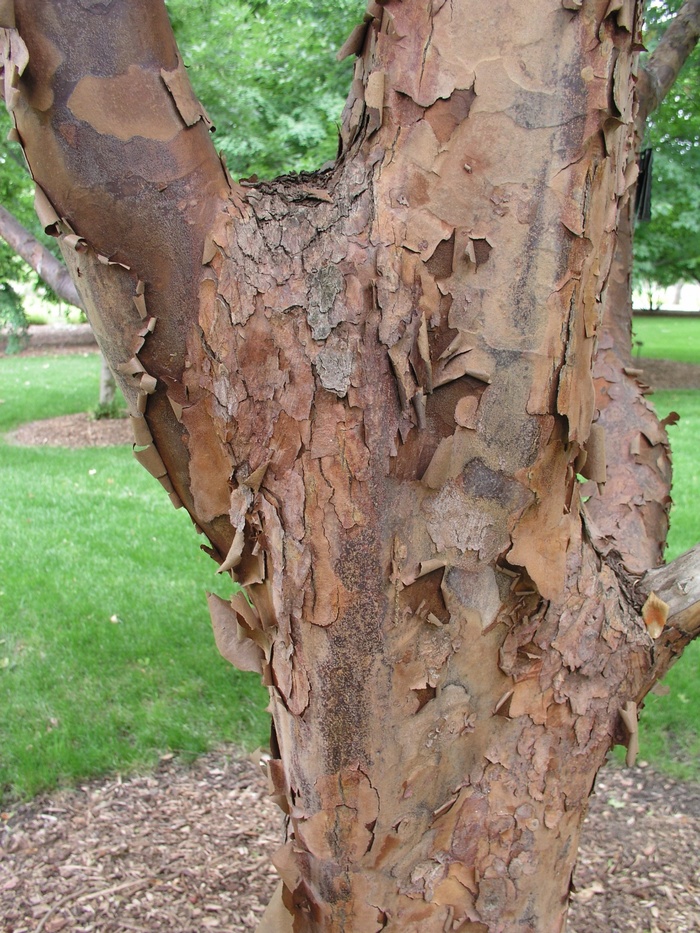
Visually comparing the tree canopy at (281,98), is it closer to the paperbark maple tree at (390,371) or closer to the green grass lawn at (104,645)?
the green grass lawn at (104,645)

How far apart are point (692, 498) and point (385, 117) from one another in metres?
6.07

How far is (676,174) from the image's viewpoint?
10.6 meters

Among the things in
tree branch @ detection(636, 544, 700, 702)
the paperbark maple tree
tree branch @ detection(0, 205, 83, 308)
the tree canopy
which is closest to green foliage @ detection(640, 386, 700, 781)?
tree branch @ detection(636, 544, 700, 702)

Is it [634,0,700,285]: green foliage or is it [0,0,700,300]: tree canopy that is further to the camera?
[634,0,700,285]: green foliage

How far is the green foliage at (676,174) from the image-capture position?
9.92 meters

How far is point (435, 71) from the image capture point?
3.97ft

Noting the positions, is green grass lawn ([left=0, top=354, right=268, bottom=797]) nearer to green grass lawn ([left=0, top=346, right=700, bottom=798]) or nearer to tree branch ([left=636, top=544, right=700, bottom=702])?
green grass lawn ([left=0, top=346, right=700, bottom=798])

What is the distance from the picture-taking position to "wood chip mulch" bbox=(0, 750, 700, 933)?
247 cm

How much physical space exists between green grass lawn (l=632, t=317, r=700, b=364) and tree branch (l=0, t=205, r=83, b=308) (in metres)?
9.95

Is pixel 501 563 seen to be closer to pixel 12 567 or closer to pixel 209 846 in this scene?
pixel 209 846

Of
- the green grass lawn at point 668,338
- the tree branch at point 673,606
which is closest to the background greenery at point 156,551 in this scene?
the tree branch at point 673,606

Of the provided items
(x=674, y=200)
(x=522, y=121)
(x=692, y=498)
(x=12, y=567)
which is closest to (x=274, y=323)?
(x=522, y=121)

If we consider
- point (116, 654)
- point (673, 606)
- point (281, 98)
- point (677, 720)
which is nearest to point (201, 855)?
point (116, 654)

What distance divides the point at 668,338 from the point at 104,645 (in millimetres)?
23461
